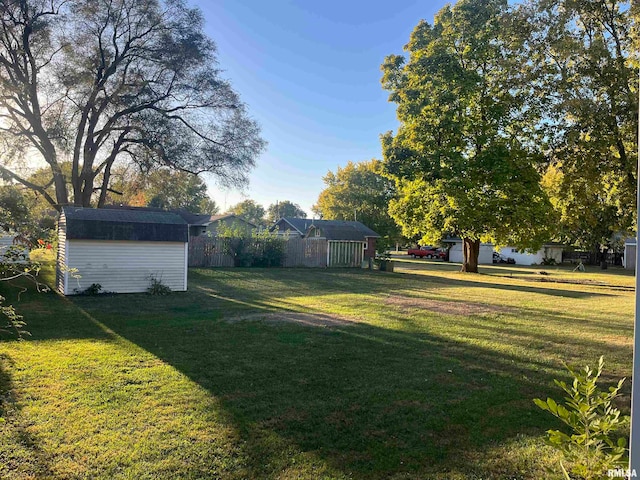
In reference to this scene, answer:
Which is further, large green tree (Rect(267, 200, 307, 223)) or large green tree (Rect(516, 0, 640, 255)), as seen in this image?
large green tree (Rect(267, 200, 307, 223))

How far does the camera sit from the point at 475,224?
21625 millimetres

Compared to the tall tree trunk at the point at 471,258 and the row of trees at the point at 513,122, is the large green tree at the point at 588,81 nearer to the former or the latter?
the row of trees at the point at 513,122

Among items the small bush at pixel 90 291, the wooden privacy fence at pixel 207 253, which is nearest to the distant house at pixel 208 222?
the wooden privacy fence at pixel 207 253

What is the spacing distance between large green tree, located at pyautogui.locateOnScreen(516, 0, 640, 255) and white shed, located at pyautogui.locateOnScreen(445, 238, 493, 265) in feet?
119

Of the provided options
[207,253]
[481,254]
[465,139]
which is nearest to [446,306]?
[465,139]

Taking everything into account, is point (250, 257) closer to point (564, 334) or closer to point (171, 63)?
point (171, 63)

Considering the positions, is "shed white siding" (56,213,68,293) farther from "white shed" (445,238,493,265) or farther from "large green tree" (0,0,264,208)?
"white shed" (445,238,493,265)

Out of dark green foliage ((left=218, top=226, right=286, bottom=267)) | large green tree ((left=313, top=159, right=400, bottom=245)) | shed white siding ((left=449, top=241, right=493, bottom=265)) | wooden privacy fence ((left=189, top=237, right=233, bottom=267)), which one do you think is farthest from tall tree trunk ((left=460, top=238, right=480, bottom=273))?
shed white siding ((left=449, top=241, right=493, bottom=265))

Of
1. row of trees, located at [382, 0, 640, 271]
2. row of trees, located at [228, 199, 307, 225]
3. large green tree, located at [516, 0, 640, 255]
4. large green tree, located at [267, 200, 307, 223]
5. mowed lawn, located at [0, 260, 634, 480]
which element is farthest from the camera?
large green tree, located at [267, 200, 307, 223]

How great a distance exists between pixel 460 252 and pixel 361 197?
12.8 metres

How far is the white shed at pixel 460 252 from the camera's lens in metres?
43.8

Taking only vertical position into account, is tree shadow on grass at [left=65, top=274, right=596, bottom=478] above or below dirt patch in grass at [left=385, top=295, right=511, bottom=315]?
below

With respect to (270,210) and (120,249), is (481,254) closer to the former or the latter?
(120,249)

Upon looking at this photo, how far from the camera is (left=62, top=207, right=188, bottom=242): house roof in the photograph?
1219cm
